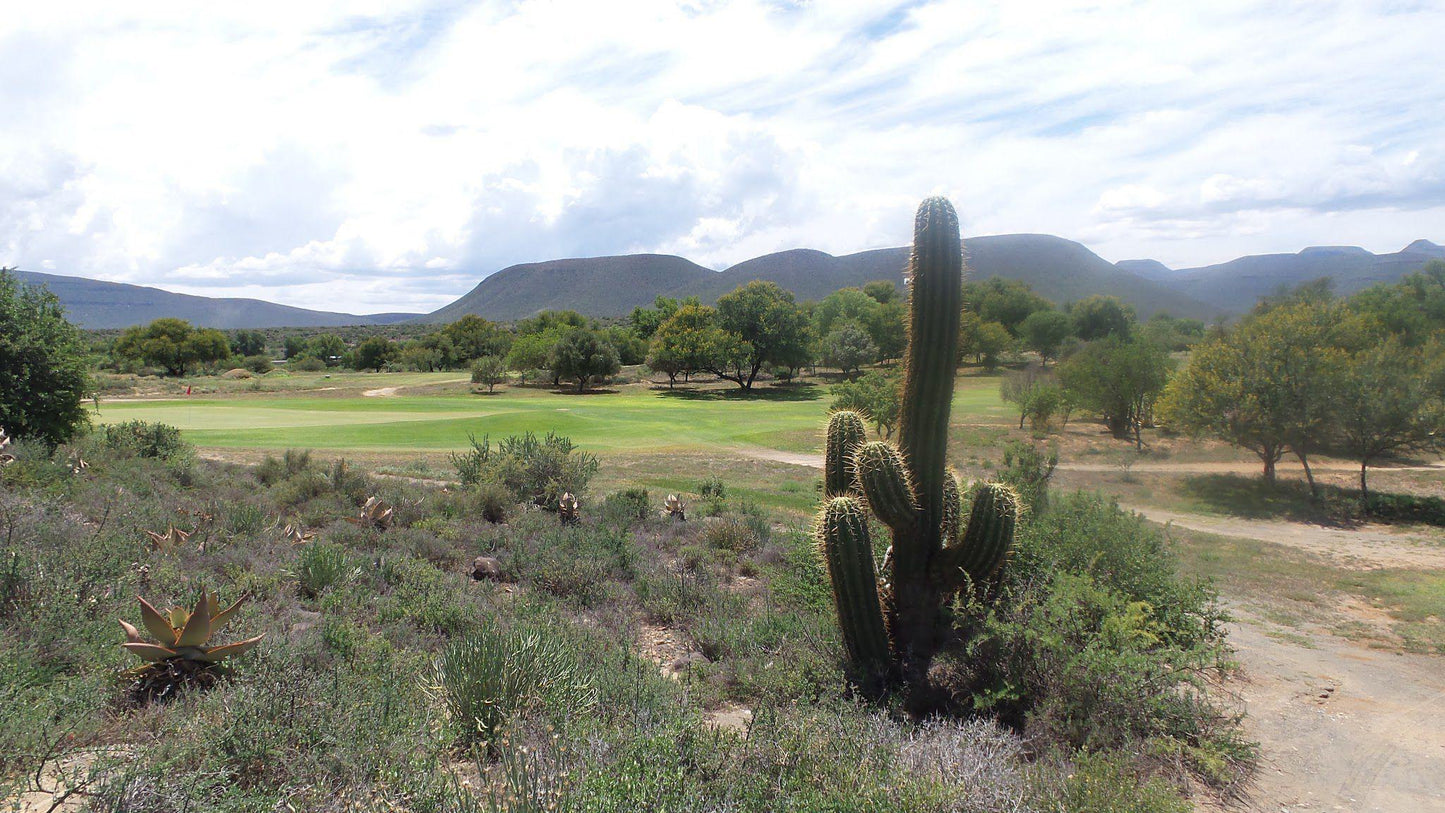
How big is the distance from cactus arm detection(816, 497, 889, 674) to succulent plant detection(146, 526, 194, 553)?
689cm

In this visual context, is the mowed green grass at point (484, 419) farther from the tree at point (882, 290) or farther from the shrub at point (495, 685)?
the tree at point (882, 290)

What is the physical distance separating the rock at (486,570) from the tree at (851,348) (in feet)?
183

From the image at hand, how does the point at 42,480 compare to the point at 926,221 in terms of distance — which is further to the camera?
the point at 42,480

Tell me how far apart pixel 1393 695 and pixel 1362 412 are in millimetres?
17508

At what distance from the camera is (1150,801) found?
400 cm

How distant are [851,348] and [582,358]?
77.2 ft

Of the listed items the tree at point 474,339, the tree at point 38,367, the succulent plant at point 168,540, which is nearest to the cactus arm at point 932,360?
the succulent plant at point 168,540

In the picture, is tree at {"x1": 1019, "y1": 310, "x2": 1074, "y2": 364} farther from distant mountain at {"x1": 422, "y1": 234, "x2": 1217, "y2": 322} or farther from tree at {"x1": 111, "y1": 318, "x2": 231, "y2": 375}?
tree at {"x1": 111, "y1": 318, "x2": 231, "y2": 375}

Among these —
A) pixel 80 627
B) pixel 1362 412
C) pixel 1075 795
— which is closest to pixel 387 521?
pixel 80 627

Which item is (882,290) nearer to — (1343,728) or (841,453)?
(841,453)

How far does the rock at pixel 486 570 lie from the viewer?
873cm

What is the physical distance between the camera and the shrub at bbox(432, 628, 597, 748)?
4664 millimetres

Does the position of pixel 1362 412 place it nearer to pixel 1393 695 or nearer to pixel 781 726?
pixel 1393 695

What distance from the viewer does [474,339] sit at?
316 ft
